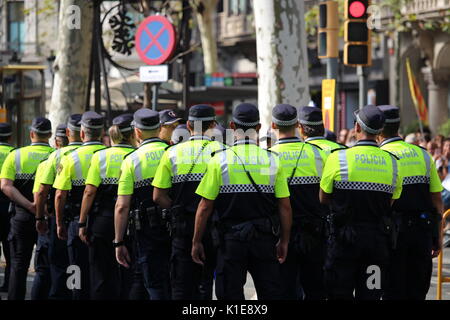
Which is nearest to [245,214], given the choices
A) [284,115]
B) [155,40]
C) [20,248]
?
[284,115]

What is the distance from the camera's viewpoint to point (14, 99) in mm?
21344

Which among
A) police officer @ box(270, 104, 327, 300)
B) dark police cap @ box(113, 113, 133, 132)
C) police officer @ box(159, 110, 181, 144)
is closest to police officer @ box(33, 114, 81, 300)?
dark police cap @ box(113, 113, 133, 132)

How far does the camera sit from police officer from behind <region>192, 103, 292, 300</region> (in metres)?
7.92

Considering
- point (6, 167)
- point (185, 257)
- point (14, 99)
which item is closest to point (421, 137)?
point (14, 99)

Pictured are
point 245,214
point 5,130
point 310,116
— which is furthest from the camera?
point 5,130

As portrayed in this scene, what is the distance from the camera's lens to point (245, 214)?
7949mm

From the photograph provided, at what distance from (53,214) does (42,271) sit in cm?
54

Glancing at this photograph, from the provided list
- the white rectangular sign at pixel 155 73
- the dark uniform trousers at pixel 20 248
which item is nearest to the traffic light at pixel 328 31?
the white rectangular sign at pixel 155 73

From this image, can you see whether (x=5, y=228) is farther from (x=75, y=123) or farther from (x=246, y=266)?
(x=246, y=266)

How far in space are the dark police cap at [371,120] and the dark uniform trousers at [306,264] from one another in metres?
0.87

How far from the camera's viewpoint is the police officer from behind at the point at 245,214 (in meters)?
7.92

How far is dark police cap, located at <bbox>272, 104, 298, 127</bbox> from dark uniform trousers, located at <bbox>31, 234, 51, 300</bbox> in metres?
2.65

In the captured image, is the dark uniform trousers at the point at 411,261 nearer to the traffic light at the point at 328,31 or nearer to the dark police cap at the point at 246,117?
the dark police cap at the point at 246,117

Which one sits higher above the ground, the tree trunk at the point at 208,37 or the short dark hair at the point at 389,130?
the tree trunk at the point at 208,37
